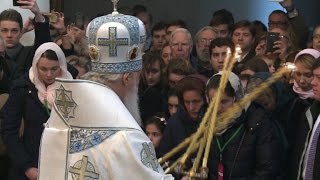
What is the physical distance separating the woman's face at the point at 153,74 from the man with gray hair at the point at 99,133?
2817 mm

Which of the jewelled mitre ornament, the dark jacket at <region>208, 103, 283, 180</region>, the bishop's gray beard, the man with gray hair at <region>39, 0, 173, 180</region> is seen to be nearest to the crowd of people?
the dark jacket at <region>208, 103, 283, 180</region>

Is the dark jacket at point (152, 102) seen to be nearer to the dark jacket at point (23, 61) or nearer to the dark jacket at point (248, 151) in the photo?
the dark jacket at point (23, 61)

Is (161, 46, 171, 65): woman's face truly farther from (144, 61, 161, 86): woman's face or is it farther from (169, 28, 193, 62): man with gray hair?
(144, 61, 161, 86): woman's face

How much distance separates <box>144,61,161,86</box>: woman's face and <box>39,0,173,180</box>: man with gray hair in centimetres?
282

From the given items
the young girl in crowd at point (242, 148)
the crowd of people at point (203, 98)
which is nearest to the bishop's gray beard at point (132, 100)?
A: the crowd of people at point (203, 98)

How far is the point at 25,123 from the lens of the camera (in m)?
5.53

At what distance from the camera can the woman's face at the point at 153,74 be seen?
6.32 meters

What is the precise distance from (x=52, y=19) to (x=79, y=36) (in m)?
0.46

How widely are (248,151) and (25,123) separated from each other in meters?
1.61

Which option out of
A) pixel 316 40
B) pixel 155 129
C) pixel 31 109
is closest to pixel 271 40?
pixel 316 40

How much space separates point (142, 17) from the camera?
8531mm

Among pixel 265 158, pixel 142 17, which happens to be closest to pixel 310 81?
pixel 265 158

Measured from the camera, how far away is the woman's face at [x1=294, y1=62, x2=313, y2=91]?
5.47 m

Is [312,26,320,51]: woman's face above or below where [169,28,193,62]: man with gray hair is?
above
